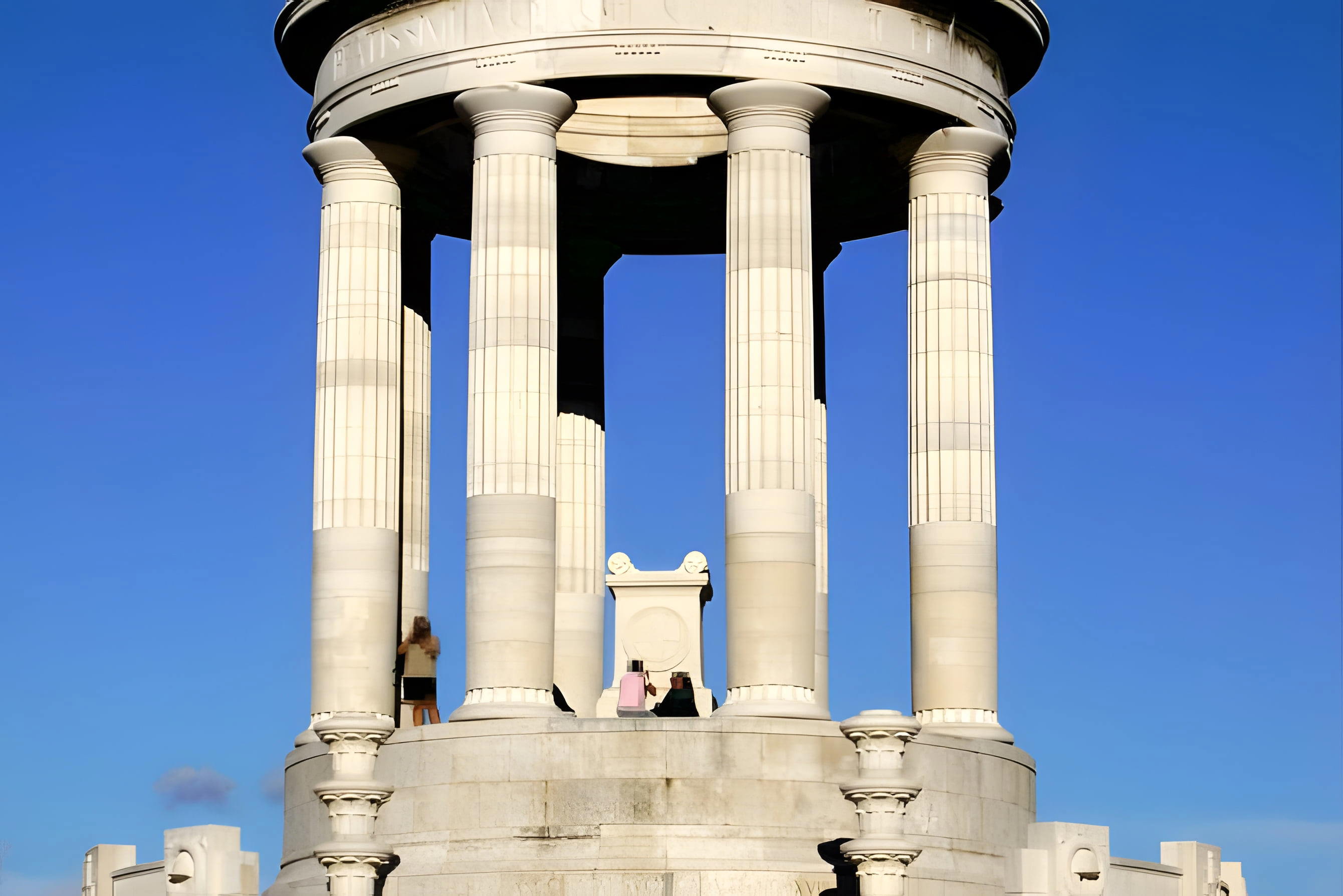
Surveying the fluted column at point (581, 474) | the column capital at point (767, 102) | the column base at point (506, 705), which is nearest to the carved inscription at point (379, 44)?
the column capital at point (767, 102)

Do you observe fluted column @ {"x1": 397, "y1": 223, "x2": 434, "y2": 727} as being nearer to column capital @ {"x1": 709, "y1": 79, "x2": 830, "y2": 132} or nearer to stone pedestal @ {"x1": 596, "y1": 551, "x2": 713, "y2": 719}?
stone pedestal @ {"x1": 596, "y1": 551, "x2": 713, "y2": 719}

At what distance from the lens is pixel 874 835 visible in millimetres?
64250

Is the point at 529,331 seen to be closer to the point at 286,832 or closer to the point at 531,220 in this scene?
the point at 531,220

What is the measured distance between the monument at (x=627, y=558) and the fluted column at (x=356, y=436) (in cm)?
9

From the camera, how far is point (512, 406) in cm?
7388

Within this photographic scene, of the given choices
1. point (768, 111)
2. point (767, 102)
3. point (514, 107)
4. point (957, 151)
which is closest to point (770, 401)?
point (768, 111)

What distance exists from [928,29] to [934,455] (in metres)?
11.4

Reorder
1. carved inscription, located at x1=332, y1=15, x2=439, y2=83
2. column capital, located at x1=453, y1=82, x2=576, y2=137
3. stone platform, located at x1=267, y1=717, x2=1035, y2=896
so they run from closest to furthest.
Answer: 1. stone platform, located at x1=267, y1=717, x2=1035, y2=896
2. column capital, located at x1=453, y1=82, x2=576, y2=137
3. carved inscription, located at x1=332, y1=15, x2=439, y2=83

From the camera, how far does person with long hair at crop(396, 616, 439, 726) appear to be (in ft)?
265

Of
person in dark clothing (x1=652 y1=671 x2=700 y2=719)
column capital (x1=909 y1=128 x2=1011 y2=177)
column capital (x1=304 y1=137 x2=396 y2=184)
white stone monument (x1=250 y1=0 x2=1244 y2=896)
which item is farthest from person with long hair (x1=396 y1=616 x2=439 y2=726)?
column capital (x1=909 y1=128 x2=1011 y2=177)

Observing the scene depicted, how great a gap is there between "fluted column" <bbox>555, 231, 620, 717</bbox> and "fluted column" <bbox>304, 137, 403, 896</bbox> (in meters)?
7.73

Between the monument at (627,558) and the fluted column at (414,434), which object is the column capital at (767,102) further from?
the fluted column at (414,434)

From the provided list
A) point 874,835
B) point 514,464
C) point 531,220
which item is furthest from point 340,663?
point 874,835

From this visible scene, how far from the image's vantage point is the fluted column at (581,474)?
283ft
